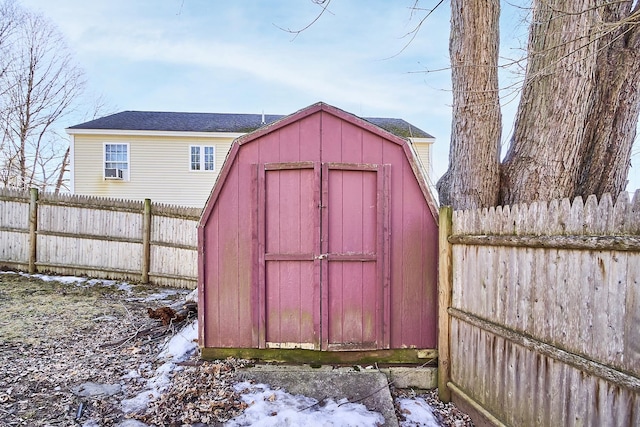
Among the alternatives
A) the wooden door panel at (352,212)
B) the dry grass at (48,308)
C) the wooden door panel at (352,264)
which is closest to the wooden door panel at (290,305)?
the wooden door panel at (352,264)

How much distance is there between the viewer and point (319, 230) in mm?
3471

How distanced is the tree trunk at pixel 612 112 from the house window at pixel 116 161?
13211 mm

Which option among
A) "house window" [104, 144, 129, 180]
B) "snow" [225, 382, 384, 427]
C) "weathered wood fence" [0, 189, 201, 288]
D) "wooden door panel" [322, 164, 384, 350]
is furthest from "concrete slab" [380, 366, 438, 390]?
"house window" [104, 144, 129, 180]

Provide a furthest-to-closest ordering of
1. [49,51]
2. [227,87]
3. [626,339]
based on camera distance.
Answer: [49,51] < [227,87] < [626,339]

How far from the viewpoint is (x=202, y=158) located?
13.2 metres

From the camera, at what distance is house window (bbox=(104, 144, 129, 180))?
12680mm

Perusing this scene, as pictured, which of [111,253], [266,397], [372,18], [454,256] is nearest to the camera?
[266,397]

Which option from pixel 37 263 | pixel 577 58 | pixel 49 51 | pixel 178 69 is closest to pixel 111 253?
pixel 37 263

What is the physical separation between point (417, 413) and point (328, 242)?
1633 millimetres

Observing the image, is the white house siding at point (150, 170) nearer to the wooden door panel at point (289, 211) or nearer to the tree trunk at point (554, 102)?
the wooden door panel at point (289, 211)

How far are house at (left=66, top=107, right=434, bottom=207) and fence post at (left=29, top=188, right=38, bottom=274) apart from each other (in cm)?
496

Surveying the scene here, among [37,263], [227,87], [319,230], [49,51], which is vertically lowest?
[37,263]

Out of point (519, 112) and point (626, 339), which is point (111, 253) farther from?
point (626, 339)

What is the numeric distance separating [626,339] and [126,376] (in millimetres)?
3906
